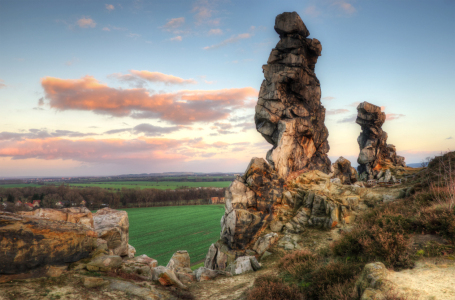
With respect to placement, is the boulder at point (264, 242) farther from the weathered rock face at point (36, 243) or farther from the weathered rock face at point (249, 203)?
the weathered rock face at point (36, 243)

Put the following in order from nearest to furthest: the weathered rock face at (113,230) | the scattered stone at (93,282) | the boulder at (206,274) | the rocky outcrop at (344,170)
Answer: the scattered stone at (93,282) → the boulder at (206,274) → the weathered rock face at (113,230) → the rocky outcrop at (344,170)

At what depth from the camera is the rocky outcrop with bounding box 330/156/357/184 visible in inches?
1581

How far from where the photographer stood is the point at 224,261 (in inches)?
831

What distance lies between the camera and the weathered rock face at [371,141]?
5159cm

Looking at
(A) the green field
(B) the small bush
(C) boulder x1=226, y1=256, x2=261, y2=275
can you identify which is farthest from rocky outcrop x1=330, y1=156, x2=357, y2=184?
(B) the small bush

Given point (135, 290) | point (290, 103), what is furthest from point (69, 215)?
point (290, 103)

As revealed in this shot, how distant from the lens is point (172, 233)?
59.4m

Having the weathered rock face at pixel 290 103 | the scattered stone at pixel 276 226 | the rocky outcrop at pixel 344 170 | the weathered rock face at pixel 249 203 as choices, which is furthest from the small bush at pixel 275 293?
the rocky outcrop at pixel 344 170

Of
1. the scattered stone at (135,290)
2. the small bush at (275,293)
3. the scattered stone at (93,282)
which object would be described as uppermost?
the scattered stone at (93,282)

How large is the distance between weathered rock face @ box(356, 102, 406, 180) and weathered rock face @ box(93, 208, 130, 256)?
51.8 metres

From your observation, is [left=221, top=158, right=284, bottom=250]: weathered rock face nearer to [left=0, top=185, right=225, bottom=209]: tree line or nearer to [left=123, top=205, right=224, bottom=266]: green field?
[left=123, top=205, right=224, bottom=266]: green field

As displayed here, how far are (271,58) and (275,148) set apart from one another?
13.6 meters

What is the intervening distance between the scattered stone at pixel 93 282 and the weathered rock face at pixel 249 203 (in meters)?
12.9

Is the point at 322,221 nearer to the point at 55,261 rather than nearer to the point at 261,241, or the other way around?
the point at 261,241
